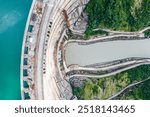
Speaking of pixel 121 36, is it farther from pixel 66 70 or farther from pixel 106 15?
pixel 66 70

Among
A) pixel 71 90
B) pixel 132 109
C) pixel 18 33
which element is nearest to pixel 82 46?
pixel 71 90

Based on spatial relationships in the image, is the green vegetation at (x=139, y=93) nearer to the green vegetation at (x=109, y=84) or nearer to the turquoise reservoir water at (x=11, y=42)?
the green vegetation at (x=109, y=84)

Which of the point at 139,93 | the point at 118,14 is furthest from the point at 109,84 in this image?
the point at 118,14

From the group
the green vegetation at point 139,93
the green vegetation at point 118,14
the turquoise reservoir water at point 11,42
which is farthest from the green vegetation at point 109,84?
the turquoise reservoir water at point 11,42

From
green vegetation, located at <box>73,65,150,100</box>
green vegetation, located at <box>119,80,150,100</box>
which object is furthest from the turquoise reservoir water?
green vegetation, located at <box>119,80,150,100</box>

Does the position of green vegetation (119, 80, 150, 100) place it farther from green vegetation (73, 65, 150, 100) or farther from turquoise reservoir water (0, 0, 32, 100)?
turquoise reservoir water (0, 0, 32, 100)

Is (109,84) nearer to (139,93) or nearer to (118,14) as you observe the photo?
(139,93)
